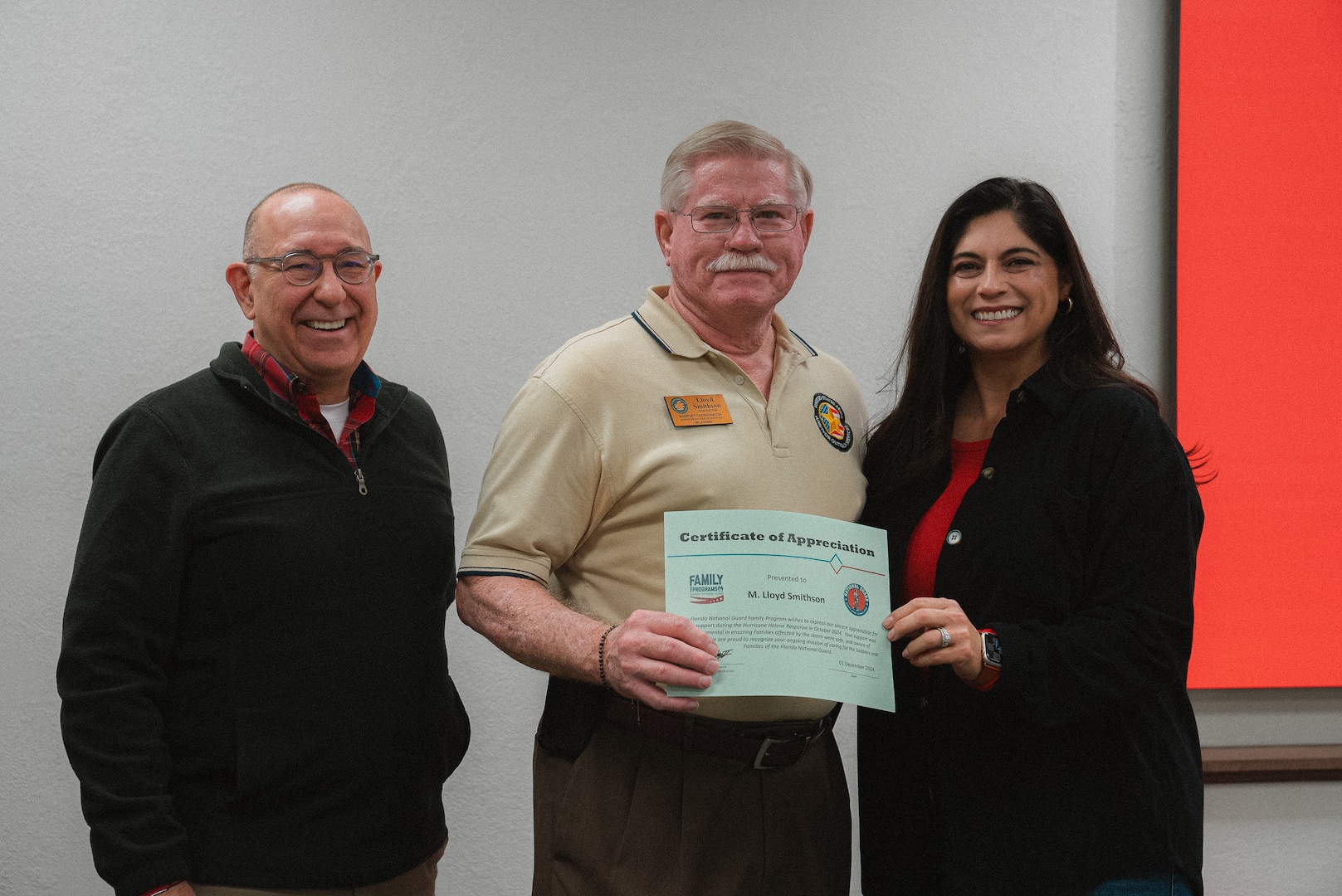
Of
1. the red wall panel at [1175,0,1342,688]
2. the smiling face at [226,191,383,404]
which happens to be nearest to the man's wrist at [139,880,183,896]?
the smiling face at [226,191,383,404]

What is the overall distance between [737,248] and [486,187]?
3.68 feet

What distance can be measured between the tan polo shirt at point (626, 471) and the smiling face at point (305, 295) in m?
0.32

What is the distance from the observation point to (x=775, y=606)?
133 cm

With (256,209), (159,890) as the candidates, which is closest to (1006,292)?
(256,209)

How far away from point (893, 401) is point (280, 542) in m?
1.76

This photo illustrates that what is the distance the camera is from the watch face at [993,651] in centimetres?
137

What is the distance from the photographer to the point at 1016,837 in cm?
143

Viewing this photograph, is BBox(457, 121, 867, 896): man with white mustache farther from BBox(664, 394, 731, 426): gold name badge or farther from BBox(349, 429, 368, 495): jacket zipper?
BBox(349, 429, 368, 495): jacket zipper

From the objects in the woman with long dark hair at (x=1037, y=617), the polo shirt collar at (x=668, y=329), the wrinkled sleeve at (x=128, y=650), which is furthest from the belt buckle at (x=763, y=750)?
the wrinkled sleeve at (x=128, y=650)

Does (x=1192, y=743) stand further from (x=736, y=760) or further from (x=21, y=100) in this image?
(x=21, y=100)

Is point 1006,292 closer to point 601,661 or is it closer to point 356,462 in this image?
point 601,661

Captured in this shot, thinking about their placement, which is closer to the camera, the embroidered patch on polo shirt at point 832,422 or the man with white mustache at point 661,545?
the man with white mustache at point 661,545

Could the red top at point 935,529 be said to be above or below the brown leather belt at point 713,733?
above

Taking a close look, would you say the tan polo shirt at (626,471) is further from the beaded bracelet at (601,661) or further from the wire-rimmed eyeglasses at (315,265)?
the wire-rimmed eyeglasses at (315,265)
